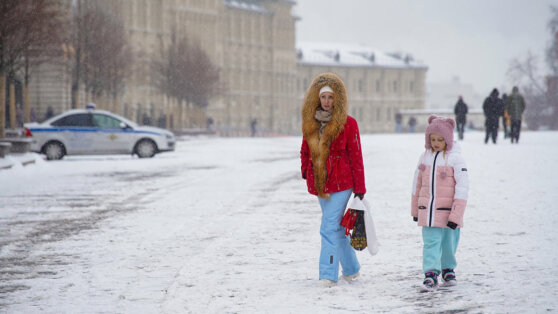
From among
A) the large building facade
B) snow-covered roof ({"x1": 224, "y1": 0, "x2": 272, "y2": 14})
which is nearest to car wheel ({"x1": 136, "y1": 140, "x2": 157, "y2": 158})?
the large building facade

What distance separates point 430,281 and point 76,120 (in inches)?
849

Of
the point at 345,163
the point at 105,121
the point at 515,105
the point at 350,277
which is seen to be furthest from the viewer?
the point at 515,105

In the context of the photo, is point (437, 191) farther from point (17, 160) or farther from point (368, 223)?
point (17, 160)

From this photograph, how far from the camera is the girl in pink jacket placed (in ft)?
22.5

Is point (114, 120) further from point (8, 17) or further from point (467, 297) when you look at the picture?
point (467, 297)

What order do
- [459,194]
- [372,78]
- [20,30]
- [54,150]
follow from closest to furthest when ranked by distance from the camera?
[459,194]
[54,150]
[20,30]
[372,78]

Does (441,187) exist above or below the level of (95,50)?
below

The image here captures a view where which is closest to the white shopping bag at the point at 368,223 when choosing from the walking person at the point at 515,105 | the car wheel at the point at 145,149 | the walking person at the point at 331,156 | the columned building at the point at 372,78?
the walking person at the point at 331,156

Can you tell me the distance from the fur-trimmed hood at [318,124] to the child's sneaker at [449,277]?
1.11 m

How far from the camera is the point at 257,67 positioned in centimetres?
12038

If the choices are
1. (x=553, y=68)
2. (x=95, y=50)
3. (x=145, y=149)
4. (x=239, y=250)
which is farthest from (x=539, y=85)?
(x=239, y=250)

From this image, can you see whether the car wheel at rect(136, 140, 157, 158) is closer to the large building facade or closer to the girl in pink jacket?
the girl in pink jacket

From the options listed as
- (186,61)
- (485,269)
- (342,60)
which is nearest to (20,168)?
(485,269)

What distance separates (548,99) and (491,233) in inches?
3054
